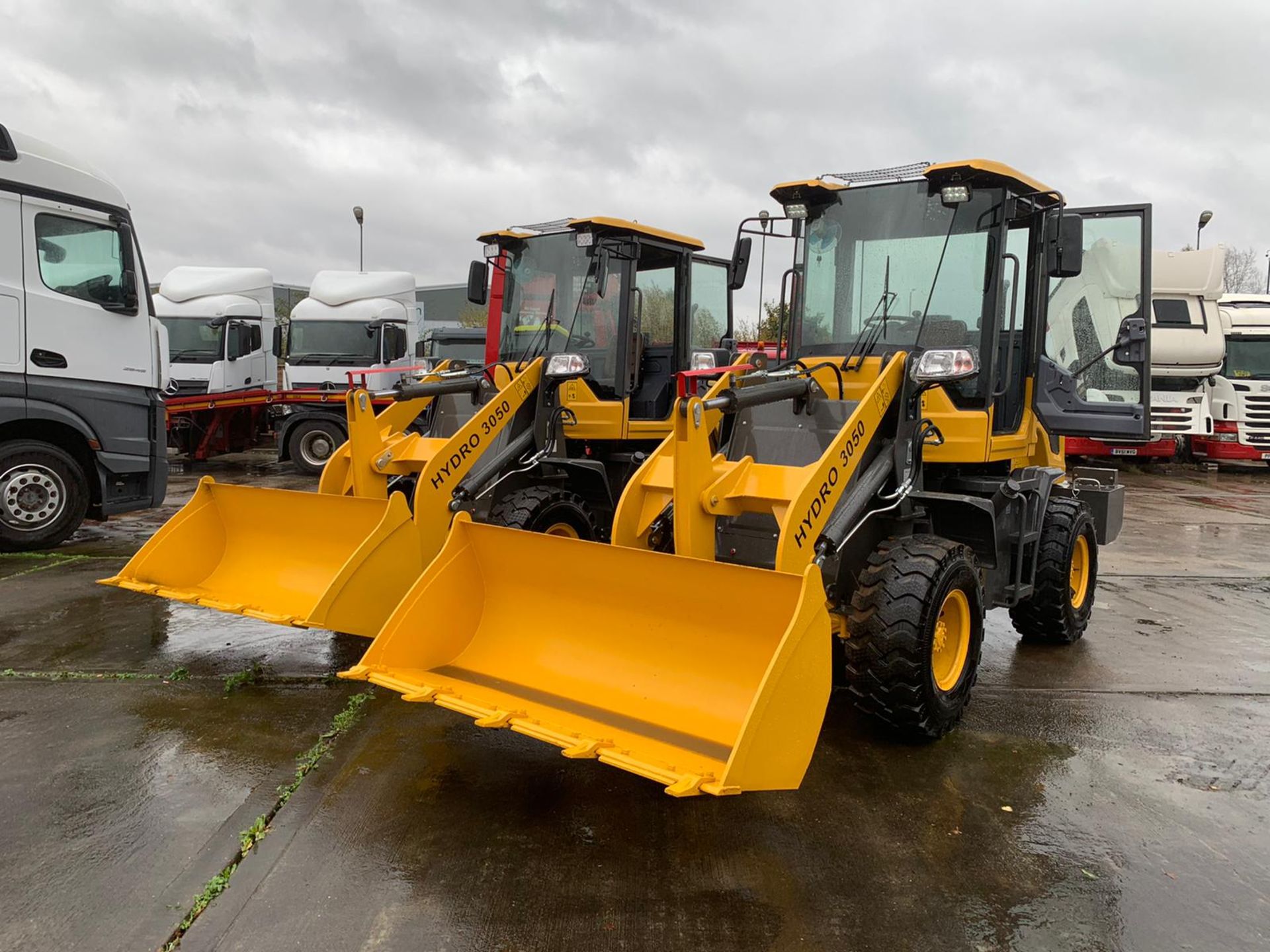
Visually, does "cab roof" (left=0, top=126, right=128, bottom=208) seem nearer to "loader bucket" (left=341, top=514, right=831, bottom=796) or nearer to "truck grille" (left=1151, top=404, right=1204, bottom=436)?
"loader bucket" (left=341, top=514, right=831, bottom=796)

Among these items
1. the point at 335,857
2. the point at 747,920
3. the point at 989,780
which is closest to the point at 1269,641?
the point at 989,780

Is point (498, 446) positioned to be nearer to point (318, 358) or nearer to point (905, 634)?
point (905, 634)

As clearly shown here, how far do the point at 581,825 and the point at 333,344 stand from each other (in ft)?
45.5

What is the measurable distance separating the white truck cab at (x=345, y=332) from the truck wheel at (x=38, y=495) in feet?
25.0

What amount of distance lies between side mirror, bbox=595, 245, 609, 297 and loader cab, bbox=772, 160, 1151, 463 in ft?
5.85

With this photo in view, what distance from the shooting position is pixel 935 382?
445cm

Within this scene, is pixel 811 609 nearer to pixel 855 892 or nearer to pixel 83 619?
pixel 855 892

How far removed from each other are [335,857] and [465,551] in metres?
1.61

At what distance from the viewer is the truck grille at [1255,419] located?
17516 millimetres

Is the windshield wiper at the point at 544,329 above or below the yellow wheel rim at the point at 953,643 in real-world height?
above

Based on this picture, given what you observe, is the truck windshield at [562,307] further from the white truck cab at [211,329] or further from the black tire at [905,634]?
the white truck cab at [211,329]

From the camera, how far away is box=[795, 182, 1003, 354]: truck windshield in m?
4.93

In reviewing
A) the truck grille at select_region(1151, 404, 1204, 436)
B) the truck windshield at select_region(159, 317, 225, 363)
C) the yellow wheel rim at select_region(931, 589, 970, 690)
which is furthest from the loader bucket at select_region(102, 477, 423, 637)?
the truck grille at select_region(1151, 404, 1204, 436)

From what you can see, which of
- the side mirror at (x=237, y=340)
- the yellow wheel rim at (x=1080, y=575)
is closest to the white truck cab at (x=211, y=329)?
the side mirror at (x=237, y=340)
